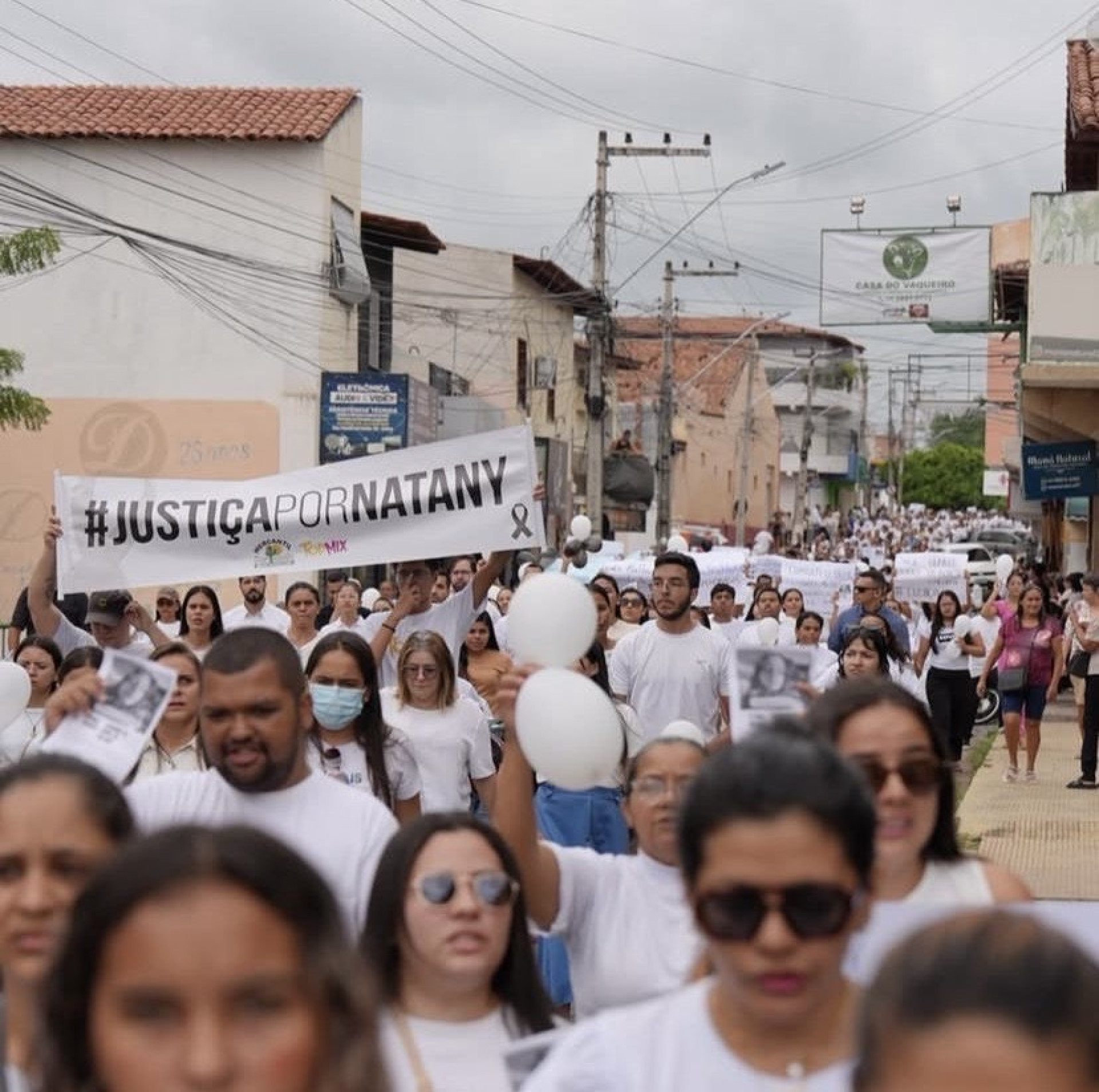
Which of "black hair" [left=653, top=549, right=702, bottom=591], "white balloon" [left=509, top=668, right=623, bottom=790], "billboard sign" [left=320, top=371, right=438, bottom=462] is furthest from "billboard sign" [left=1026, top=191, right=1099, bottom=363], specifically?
"white balloon" [left=509, top=668, right=623, bottom=790]

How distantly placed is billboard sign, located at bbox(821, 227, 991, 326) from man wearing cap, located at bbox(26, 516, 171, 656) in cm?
2585

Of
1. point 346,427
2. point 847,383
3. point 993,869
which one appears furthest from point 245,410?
point 847,383

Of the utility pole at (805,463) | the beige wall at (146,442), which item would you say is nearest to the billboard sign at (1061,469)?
the beige wall at (146,442)

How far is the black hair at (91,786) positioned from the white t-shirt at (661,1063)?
96cm

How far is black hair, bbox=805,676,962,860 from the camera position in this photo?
4.21 meters

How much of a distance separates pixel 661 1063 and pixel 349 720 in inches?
190

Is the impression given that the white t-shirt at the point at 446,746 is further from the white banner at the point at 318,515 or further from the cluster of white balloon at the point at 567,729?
the cluster of white balloon at the point at 567,729

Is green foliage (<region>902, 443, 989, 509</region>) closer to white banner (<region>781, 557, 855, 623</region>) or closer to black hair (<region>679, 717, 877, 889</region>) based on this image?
white banner (<region>781, 557, 855, 623</region>)

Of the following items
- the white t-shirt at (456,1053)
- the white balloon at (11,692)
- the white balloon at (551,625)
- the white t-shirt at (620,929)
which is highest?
the white balloon at (551,625)

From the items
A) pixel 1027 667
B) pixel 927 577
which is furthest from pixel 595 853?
pixel 927 577

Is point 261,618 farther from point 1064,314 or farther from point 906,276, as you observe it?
point 906,276

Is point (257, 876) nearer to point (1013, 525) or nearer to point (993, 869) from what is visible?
point (993, 869)

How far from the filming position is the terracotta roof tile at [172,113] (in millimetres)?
37312

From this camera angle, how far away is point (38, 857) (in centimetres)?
360
